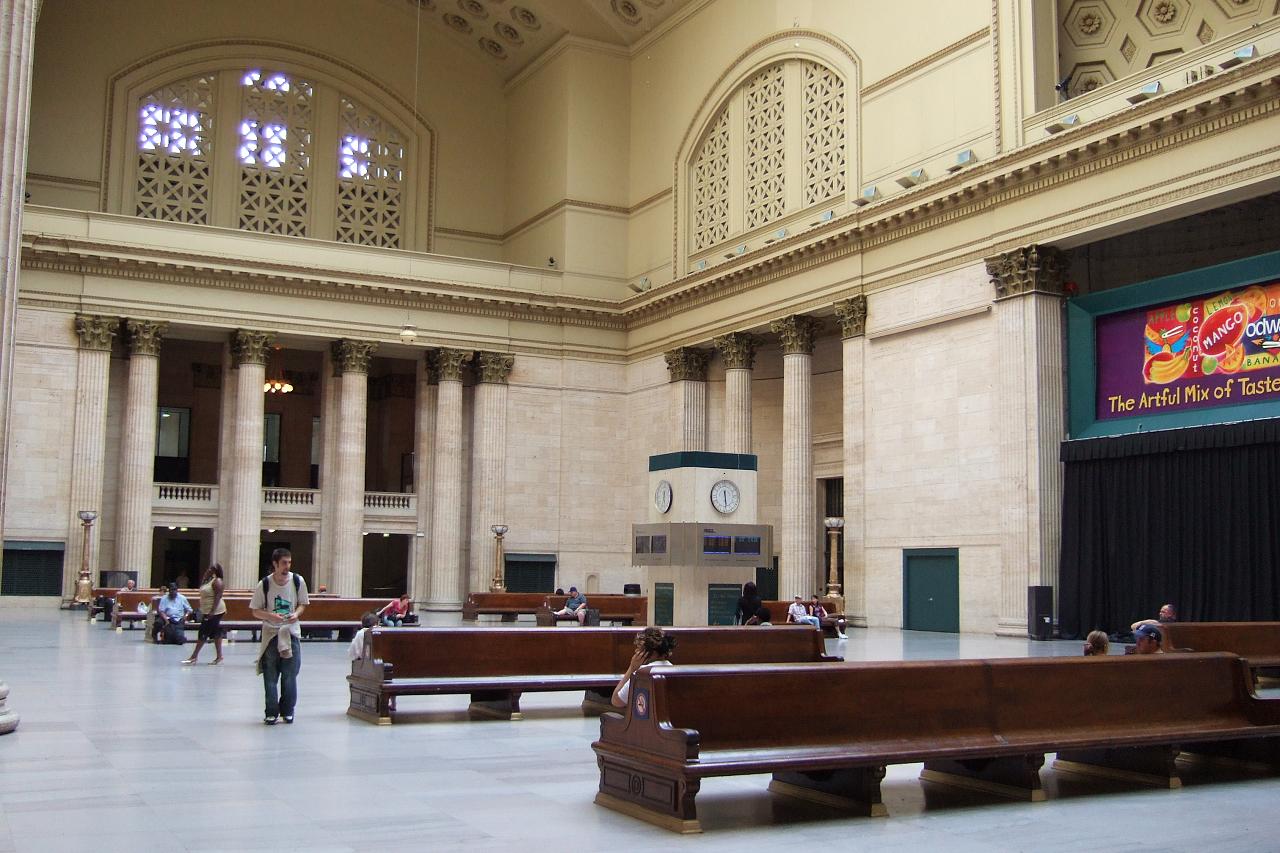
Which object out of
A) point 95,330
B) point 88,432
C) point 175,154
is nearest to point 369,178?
point 175,154

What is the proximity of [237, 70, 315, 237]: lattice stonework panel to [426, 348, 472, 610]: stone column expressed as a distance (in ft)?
21.3

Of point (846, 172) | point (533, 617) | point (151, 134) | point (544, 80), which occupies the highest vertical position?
point (544, 80)

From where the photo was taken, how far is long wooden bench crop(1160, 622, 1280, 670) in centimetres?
1309

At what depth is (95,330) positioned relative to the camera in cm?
3206

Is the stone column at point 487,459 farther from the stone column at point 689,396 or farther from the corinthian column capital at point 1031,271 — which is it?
the corinthian column capital at point 1031,271

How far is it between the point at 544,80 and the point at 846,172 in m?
13.7

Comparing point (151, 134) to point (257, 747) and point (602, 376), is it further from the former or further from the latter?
point (257, 747)

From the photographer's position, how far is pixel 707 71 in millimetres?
34281

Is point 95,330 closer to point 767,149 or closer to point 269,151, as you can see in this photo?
point 269,151

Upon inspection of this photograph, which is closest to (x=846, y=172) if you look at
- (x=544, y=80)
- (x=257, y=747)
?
(x=544, y=80)

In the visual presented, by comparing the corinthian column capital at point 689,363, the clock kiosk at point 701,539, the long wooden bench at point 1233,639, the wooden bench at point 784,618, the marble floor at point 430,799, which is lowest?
the marble floor at point 430,799

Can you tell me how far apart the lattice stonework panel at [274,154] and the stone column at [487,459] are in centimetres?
725

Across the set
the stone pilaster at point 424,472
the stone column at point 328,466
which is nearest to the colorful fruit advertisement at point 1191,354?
the stone pilaster at point 424,472

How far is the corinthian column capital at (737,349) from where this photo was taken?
32469 millimetres
